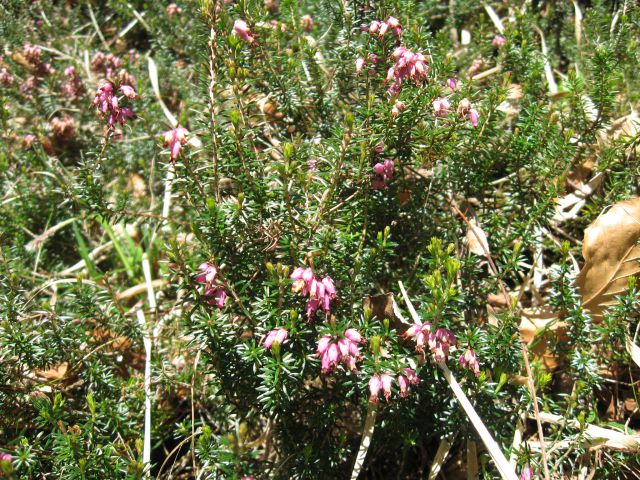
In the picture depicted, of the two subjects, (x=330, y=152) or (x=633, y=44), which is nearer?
(x=330, y=152)

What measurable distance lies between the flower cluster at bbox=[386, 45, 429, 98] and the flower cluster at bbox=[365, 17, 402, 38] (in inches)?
7.3

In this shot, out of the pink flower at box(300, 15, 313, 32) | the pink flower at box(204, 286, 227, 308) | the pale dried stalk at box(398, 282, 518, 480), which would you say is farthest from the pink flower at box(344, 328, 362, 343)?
the pink flower at box(300, 15, 313, 32)

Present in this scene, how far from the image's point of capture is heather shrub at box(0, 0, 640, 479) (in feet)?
8.53

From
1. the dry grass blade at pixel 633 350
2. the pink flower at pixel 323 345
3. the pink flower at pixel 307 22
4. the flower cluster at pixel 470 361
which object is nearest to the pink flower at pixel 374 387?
the pink flower at pixel 323 345

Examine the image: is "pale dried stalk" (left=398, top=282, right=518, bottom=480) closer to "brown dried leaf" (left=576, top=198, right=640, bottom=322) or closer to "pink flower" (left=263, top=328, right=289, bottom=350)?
"pink flower" (left=263, top=328, right=289, bottom=350)

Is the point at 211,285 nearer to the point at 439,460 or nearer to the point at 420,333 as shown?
the point at 420,333

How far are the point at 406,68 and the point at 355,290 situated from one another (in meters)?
1.20

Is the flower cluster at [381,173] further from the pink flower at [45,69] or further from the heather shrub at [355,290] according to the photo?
the pink flower at [45,69]

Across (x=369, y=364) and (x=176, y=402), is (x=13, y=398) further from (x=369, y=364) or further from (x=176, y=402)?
(x=369, y=364)

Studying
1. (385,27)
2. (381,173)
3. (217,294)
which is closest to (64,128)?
(217,294)

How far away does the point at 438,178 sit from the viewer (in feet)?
11.1

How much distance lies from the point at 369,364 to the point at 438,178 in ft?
4.78

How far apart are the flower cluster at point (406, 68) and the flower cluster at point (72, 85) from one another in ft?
12.0

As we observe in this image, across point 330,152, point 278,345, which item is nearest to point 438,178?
point 330,152
